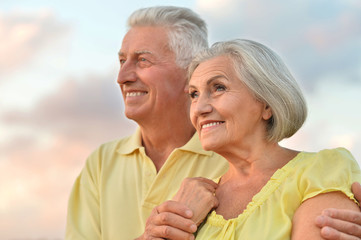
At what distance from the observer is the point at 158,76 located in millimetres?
4492

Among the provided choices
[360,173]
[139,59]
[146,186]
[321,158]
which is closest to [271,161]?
[321,158]

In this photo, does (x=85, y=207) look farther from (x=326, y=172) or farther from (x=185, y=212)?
(x=326, y=172)

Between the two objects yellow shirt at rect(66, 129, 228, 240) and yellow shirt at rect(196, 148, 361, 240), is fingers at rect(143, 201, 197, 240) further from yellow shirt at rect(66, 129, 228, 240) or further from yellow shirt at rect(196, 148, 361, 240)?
yellow shirt at rect(66, 129, 228, 240)

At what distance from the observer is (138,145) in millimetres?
4605

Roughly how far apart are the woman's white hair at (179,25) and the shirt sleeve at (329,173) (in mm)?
1807

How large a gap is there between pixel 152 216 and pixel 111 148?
1.54 m

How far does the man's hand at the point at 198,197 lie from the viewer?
10.3ft

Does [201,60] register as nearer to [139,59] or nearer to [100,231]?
[139,59]

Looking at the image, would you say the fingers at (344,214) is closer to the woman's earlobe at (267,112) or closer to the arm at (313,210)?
the arm at (313,210)

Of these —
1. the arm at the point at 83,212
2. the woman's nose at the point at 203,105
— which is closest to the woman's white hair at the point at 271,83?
the woman's nose at the point at 203,105

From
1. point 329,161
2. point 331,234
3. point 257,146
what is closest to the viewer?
point 331,234

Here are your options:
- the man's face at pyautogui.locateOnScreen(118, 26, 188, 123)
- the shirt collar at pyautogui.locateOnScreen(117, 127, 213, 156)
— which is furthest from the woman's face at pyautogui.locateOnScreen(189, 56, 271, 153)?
the man's face at pyautogui.locateOnScreen(118, 26, 188, 123)

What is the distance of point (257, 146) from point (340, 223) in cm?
60

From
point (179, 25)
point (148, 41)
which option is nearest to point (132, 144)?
point (148, 41)
